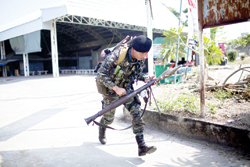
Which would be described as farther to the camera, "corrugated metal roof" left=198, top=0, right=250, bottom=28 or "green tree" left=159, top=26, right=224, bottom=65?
"green tree" left=159, top=26, right=224, bottom=65

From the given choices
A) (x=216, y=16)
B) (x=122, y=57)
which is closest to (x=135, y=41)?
(x=122, y=57)

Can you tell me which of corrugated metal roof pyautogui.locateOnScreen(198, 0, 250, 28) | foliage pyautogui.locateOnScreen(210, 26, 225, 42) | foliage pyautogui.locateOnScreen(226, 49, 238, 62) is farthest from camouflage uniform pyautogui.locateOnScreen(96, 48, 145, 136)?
foliage pyautogui.locateOnScreen(226, 49, 238, 62)

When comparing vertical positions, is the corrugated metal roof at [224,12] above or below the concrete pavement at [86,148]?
above

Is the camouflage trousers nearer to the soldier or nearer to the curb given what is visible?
the soldier

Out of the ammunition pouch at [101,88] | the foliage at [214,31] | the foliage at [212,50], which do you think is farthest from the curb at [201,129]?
the foliage at [214,31]

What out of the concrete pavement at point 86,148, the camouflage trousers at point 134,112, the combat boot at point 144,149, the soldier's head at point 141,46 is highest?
the soldier's head at point 141,46

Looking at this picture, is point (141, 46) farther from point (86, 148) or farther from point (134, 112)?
point (86, 148)

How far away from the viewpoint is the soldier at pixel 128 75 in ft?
8.16

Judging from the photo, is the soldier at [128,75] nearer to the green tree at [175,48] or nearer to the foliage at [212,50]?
the green tree at [175,48]

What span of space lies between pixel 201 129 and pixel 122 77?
1.51m

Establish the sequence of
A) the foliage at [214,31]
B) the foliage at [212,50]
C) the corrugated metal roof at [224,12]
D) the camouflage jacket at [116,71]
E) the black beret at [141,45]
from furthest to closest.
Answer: the foliage at [214,31]
the foliage at [212,50]
the corrugated metal roof at [224,12]
the camouflage jacket at [116,71]
the black beret at [141,45]

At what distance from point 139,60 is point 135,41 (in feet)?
1.00

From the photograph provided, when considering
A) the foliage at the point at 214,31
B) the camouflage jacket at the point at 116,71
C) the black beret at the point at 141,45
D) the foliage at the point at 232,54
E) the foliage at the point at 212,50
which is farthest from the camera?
the foliage at the point at 232,54

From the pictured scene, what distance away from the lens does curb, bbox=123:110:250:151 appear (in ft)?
8.26
